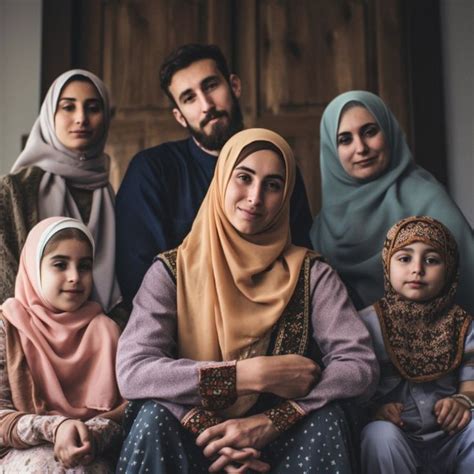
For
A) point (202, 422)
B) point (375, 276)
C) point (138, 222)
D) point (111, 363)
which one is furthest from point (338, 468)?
point (138, 222)

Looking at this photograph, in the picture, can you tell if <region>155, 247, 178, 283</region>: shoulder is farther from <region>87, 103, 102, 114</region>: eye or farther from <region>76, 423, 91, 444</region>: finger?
<region>87, 103, 102, 114</region>: eye

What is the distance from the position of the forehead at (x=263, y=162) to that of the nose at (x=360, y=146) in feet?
1.82

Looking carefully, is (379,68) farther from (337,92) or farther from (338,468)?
→ (338,468)

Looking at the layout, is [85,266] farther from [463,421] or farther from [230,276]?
[463,421]

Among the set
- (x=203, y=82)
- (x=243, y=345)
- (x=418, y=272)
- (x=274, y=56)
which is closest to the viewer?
(x=243, y=345)

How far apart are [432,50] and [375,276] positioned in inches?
68.5

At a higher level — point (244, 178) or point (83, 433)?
point (244, 178)

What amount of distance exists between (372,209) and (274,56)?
1.52m

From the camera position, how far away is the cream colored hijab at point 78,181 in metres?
2.69

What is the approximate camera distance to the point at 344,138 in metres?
2.86

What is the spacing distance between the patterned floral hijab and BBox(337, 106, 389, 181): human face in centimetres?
48

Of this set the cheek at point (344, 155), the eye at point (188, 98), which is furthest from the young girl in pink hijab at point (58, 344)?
the cheek at point (344, 155)

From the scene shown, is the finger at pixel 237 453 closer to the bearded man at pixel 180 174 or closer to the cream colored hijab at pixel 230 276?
the cream colored hijab at pixel 230 276

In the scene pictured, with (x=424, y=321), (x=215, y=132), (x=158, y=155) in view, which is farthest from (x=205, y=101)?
(x=424, y=321)
